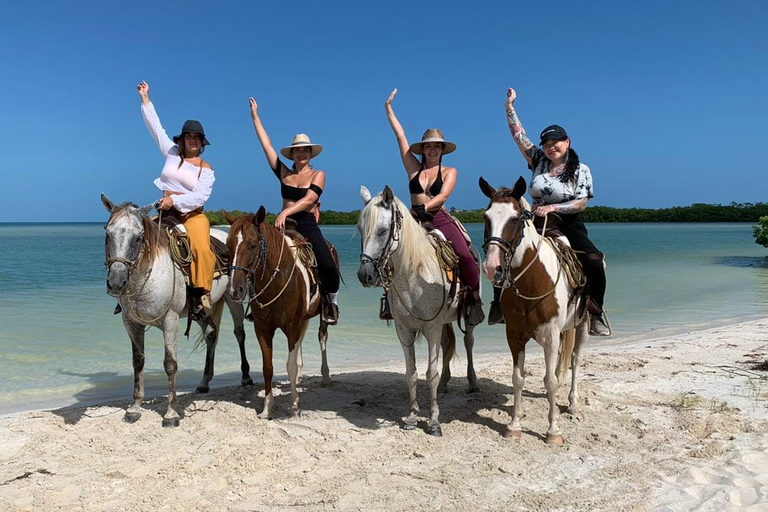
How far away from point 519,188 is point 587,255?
1.25 m

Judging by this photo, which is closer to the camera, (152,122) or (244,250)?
(244,250)

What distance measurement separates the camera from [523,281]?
4.55m

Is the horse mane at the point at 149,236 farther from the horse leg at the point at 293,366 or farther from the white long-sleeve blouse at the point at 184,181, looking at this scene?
the horse leg at the point at 293,366

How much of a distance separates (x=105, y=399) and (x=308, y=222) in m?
3.37

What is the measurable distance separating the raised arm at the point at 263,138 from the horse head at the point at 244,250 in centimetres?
115

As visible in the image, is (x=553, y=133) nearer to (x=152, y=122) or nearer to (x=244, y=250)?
(x=244, y=250)

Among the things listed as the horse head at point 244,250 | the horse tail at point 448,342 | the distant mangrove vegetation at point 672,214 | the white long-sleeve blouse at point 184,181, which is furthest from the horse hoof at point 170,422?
the distant mangrove vegetation at point 672,214

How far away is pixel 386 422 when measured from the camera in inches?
209

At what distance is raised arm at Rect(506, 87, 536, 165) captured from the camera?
5438 millimetres

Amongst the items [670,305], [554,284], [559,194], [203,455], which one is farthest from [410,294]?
[670,305]

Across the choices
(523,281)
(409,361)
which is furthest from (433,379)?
(523,281)

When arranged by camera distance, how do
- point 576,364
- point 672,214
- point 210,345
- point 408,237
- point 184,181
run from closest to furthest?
point 408,237 < point 184,181 < point 576,364 < point 210,345 < point 672,214

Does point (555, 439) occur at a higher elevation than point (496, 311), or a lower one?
lower

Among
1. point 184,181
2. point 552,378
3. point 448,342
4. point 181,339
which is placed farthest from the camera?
point 181,339
